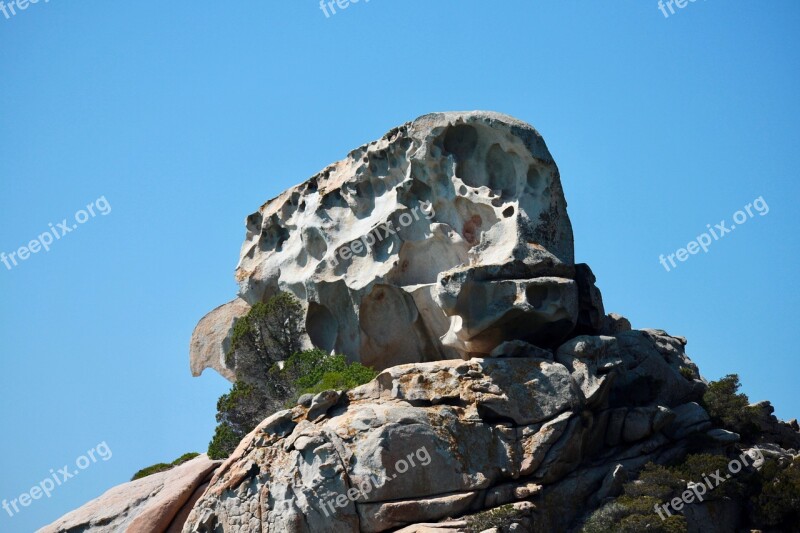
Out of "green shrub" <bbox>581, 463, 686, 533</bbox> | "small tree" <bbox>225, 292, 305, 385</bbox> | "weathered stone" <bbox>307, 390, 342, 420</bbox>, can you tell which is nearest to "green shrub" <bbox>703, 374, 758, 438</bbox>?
"green shrub" <bbox>581, 463, 686, 533</bbox>

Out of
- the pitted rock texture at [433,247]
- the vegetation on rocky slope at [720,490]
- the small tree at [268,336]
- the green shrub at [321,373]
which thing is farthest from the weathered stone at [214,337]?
the vegetation on rocky slope at [720,490]

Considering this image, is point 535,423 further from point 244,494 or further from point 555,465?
point 244,494

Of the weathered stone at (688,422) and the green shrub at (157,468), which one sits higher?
the green shrub at (157,468)

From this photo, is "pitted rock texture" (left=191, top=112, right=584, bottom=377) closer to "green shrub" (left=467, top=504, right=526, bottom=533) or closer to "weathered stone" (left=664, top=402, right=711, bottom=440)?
"weathered stone" (left=664, top=402, right=711, bottom=440)

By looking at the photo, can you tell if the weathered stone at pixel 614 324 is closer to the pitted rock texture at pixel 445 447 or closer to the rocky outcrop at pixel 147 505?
the pitted rock texture at pixel 445 447

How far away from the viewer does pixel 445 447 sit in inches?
1309

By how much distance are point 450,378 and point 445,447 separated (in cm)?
259

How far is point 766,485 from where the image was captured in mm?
36312

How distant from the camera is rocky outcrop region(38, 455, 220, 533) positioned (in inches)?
1375

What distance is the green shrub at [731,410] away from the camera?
39.3m
